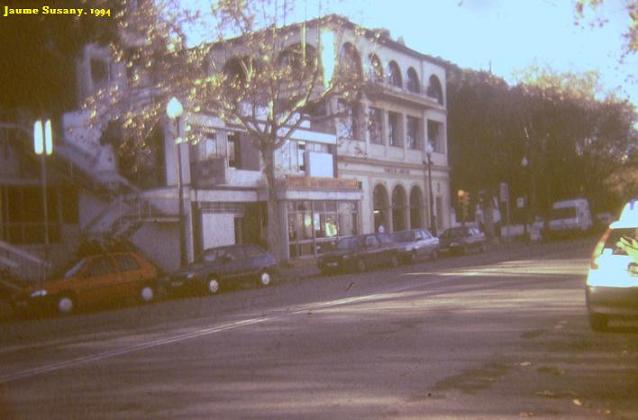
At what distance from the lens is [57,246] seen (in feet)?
93.9

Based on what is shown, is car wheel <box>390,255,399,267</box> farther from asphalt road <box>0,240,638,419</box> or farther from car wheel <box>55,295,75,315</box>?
car wheel <box>55,295,75,315</box>

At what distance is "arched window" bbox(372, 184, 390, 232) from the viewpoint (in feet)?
143

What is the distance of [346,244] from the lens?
29.0 m

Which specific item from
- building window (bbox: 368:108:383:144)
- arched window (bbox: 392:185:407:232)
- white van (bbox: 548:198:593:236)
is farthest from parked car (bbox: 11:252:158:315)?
white van (bbox: 548:198:593:236)

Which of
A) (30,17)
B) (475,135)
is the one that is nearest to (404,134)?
(475,135)

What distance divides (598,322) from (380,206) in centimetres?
3389

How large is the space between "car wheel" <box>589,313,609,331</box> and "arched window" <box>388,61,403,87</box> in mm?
35661

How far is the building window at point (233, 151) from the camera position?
32812 millimetres

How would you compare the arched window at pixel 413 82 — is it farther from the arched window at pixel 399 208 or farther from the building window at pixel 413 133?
the arched window at pixel 399 208

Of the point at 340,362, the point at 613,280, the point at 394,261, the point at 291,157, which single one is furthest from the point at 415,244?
the point at 340,362

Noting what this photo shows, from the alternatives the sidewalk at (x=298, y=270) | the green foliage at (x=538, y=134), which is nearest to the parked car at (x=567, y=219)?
Result: the green foliage at (x=538, y=134)

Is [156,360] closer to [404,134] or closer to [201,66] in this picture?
[201,66]

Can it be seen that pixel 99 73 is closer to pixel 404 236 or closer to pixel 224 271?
pixel 224 271

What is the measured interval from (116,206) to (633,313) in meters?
22.5
